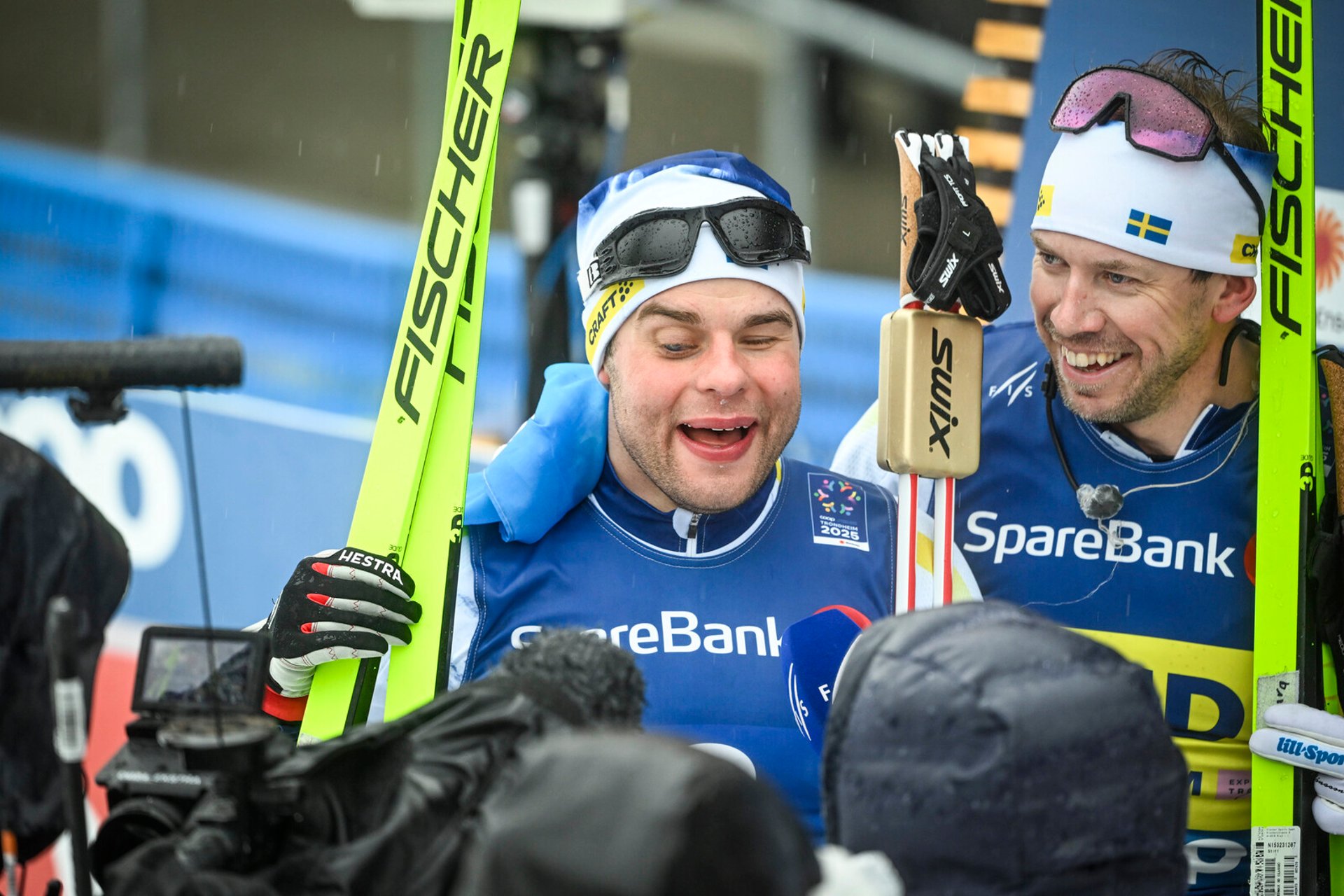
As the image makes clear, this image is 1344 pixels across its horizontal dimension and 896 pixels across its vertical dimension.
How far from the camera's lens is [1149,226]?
2.50 metres

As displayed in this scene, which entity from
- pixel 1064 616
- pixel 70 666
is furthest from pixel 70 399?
pixel 1064 616

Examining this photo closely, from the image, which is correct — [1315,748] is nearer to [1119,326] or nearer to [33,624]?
[1119,326]

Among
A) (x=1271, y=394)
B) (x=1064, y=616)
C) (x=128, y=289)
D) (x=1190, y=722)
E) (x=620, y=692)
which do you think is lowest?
(x=1190, y=722)

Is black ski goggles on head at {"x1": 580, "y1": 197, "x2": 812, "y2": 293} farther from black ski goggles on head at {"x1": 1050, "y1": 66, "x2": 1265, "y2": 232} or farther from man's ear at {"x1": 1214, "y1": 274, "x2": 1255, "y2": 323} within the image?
man's ear at {"x1": 1214, "y1": 274, "x2": 1255, "y2": 323}

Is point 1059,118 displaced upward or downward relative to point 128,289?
upward

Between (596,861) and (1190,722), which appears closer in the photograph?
(596,861)

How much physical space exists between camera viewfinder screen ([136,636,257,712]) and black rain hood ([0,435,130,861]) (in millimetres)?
68

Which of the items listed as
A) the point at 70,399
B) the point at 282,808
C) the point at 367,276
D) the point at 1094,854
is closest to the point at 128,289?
the point at 367,276

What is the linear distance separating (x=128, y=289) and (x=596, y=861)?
343 centimetres

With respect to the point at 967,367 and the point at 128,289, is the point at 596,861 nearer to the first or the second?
the point at 967,367

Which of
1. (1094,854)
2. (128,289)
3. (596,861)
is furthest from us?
(128,289)

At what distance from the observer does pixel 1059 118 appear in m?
2.62

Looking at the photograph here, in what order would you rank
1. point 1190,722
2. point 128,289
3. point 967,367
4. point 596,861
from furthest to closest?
point 128,289
point 1190,722
point 967,367
point 596,861

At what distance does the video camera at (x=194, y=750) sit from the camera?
1126mm
